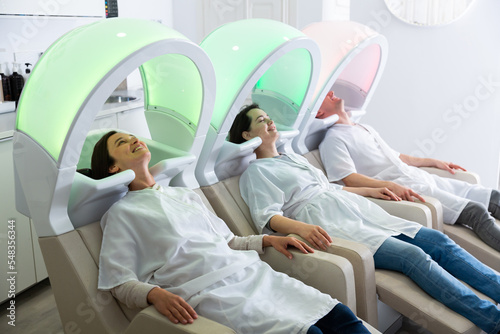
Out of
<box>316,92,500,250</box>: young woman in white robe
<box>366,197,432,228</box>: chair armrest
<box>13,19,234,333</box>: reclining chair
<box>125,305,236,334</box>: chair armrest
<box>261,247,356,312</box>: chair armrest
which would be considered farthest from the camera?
<box>316,92,500,250</box>: young woman in white robe

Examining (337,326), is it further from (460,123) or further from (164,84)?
(460,123)

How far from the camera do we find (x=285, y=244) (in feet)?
6.54

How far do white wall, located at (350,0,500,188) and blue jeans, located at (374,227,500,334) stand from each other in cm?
226

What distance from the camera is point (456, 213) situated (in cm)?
267

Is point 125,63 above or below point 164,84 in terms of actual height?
above

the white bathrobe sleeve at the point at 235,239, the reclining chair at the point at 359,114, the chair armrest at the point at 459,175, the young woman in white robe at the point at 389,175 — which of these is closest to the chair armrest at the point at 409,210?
the reclining chair at the point at 359,114

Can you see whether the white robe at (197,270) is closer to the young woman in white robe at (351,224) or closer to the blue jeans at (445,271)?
the young woman in white robe at (351,224)

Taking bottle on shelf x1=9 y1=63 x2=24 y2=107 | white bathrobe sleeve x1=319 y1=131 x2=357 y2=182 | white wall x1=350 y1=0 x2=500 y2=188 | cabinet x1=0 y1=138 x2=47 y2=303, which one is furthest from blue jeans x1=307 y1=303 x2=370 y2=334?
white wall x1=350 y1=0 x2=500 y2=188

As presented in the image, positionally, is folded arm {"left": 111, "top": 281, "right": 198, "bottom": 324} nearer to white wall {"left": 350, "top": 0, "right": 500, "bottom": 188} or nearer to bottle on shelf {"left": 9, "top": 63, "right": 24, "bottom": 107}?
bottle on shelf {"left": 9, "top": 63, "right": 24, "bottom": 107}

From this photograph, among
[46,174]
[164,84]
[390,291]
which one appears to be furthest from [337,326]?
[164,84]

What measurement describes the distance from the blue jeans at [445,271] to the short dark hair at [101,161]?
3.71 ft

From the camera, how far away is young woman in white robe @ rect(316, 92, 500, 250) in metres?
2.64

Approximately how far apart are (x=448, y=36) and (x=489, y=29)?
294mm

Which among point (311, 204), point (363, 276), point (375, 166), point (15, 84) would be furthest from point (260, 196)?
point (15, 84)
